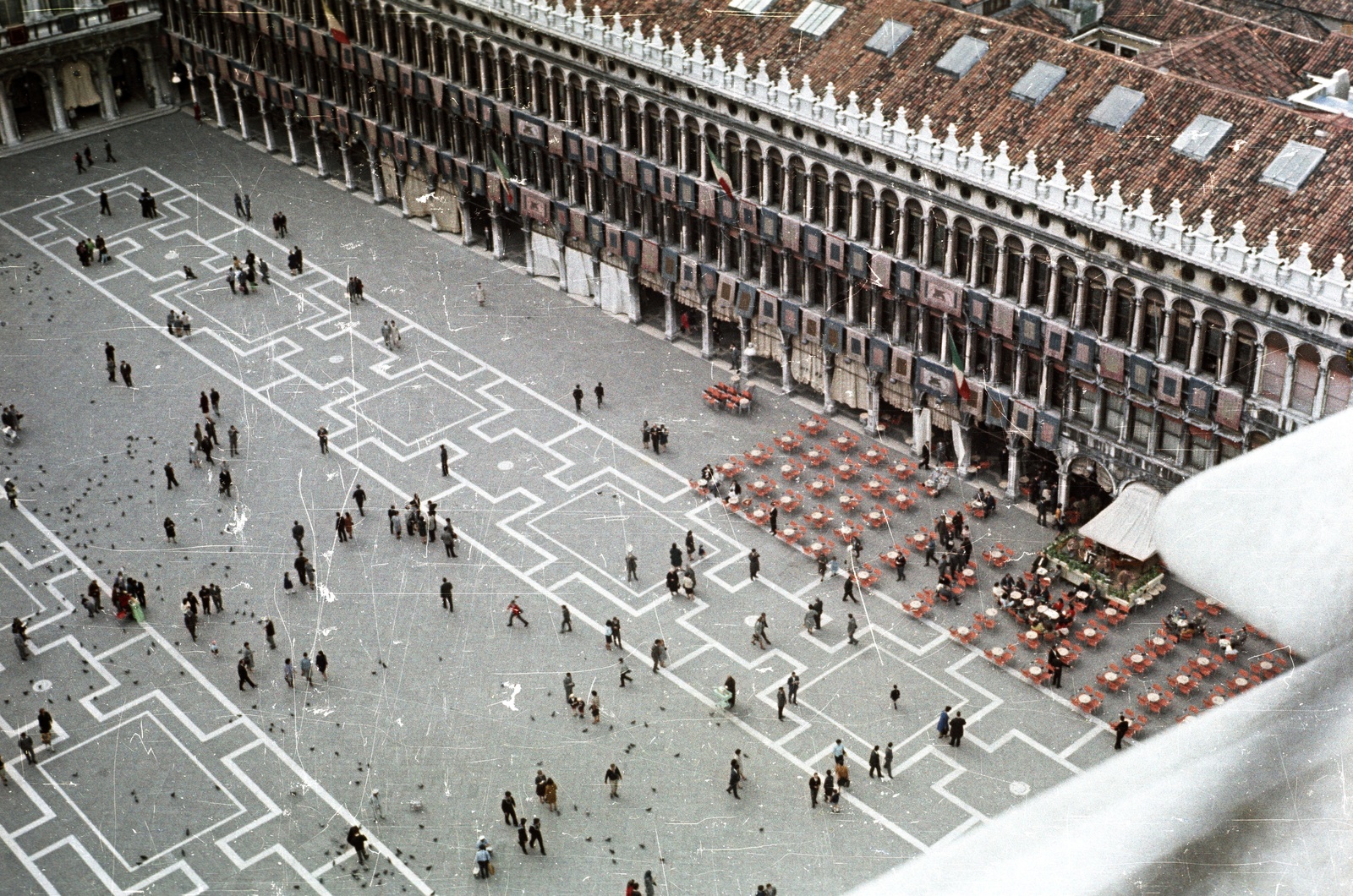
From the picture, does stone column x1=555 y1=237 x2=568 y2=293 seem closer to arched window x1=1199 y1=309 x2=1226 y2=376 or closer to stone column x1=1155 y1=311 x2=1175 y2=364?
stone column x1=1155 y1=311 x2=1175 y2=364

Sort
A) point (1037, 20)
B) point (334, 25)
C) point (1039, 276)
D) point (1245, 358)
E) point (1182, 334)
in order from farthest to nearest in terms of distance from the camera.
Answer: point (334, 25) < point (1037, 20) < point (1039, 276) < point (1182, 334) < point (1245, 358)

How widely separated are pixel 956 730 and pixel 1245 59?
119ft

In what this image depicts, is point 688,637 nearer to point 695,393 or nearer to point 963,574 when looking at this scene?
point 963,574

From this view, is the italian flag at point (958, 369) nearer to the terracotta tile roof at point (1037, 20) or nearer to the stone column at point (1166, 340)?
the stone column at point (1166, 340)

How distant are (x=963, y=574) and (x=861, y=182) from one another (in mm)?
18597

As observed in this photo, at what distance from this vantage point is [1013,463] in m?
77.8

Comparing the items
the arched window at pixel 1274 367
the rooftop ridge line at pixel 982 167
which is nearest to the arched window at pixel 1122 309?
the rooftop ridge line at pixel 982 167

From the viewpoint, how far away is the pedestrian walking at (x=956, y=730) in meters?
64.6

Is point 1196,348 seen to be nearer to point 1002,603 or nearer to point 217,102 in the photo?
point 1002,603

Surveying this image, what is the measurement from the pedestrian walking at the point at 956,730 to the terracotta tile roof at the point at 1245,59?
3145 cm

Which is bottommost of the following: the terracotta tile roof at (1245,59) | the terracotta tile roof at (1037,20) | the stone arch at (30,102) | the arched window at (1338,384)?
the stone arch at (30,102)

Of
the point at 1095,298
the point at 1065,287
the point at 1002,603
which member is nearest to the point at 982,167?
the point at 1065,287

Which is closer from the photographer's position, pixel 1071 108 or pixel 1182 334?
pixel 1182 334

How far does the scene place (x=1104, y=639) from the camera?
69.9 meters
